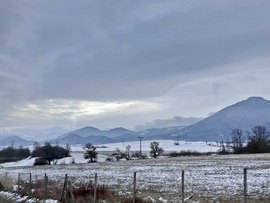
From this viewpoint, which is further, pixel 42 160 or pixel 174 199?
pixel 42 160

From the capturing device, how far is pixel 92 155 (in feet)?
433

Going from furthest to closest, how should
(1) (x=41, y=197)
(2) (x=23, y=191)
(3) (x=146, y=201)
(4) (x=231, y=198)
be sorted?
(2) (x=23, y=191), (1) (x=41, y=197), (4) (x=231, y=198), (3) (x=146, y=201)

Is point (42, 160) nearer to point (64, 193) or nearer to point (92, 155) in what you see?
point (92, 155)

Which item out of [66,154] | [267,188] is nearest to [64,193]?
[267,188]

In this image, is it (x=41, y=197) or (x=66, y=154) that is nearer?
(x=41, y=197)

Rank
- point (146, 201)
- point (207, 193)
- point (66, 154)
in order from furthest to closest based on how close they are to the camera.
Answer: point (66, 154) < point (207, 193) < point (146, 201)

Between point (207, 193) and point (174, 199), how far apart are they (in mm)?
2846

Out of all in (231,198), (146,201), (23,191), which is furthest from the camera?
(23,191)

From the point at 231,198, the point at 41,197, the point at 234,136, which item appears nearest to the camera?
the point at 231,198

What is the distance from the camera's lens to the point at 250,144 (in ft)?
408

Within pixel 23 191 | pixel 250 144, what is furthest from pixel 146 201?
pixel 250 144

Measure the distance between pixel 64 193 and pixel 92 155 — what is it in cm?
11257

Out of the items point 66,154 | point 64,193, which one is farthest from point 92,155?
point 64,193

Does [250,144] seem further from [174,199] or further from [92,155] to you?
[174,199]
